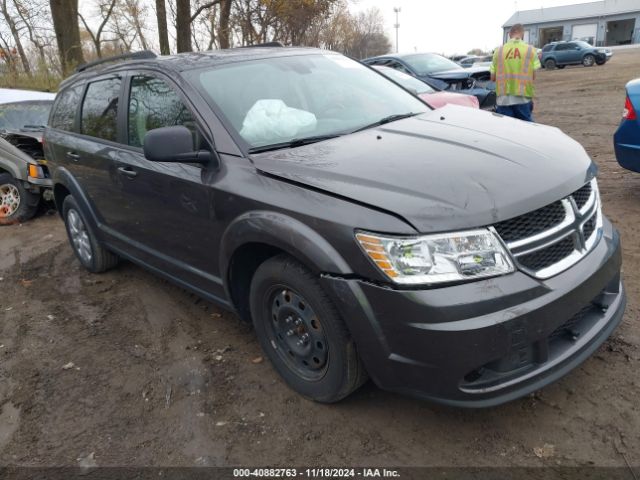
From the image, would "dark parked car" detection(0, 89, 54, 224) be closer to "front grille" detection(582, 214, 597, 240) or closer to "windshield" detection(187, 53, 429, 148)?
"windshield" detection(187, 53, 429, 148)

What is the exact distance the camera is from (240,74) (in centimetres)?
336

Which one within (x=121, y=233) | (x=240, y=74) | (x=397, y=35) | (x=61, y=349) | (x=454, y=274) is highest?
(x=397, y=35)

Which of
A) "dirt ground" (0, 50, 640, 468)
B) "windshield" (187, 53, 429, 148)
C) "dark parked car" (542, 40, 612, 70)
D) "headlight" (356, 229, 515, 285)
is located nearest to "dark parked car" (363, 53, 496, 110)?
"dirt ground" (0, 50, 640, 468)

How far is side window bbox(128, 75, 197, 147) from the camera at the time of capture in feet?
10.7

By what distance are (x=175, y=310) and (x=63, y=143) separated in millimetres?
1897

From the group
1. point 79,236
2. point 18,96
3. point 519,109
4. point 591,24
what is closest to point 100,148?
point 79,236

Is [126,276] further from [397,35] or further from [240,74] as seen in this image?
[397,35]

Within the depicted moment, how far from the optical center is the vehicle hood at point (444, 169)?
2.23 m

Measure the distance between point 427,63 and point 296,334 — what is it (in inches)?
405

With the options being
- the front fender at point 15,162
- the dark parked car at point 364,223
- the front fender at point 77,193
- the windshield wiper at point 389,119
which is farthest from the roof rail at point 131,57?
the front fender at point 15,162

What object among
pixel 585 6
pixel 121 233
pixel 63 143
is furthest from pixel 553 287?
pixel 585 6

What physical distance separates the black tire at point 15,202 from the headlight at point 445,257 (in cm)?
650

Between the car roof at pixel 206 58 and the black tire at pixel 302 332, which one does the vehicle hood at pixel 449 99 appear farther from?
the black tire at pixel 302 332

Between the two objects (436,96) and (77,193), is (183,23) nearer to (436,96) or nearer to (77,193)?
(436,96)
